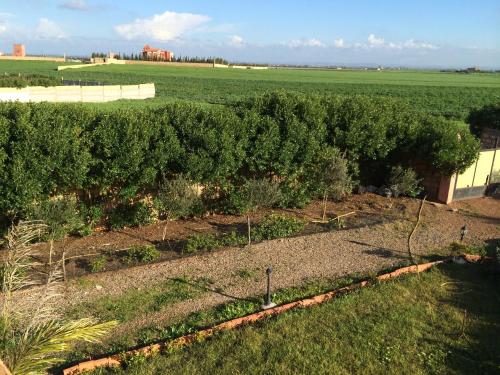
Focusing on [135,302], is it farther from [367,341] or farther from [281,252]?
[367,341]

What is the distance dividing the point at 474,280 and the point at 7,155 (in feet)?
32.0

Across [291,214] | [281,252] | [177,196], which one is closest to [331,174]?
[291,214]

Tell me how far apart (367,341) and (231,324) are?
80.2 inches

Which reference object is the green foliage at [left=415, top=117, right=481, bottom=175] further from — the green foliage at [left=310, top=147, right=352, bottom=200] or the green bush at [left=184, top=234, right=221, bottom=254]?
the green bush at [left=184, top=234, right=221, bottom=254]

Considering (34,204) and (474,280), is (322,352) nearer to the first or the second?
(474,280)

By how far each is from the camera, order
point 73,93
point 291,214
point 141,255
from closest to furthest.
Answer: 1. point 141,255
2. point 291,214
3. point 73,93

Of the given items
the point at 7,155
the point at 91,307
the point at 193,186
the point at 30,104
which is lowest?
the point at 91,307

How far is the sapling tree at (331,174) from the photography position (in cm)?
1288

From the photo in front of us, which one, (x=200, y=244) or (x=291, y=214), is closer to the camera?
(x=200, y=244)

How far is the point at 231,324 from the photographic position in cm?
722

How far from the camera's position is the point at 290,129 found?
13289 mm

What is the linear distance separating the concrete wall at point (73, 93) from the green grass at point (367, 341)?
3922 centimetres

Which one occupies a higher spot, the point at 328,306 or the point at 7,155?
the point at 7,155

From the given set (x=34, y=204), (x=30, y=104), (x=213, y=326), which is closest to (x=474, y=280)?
(x=213, y=326)
